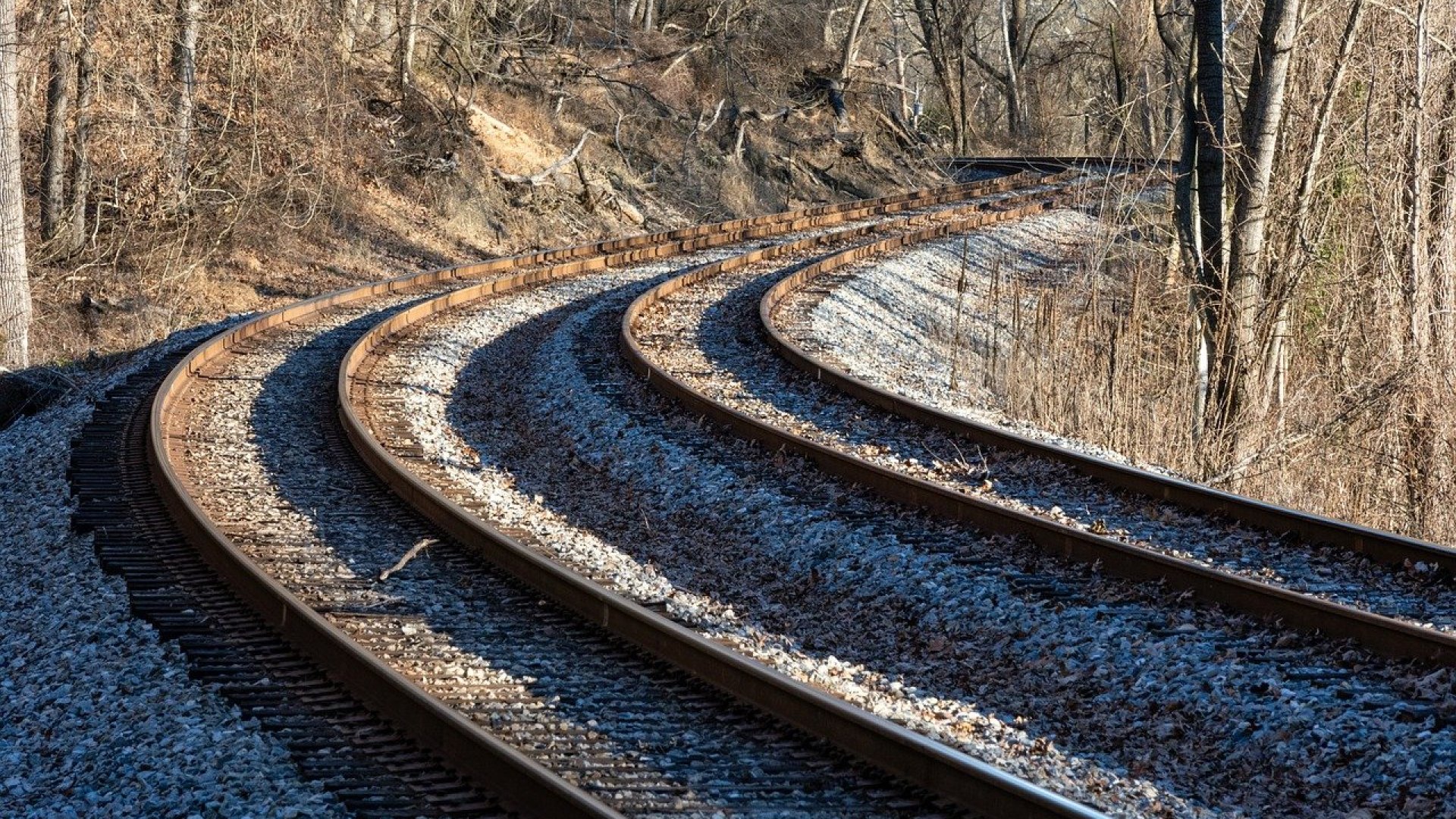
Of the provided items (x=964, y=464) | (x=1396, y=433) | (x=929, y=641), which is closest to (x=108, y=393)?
(x=964, y=464)

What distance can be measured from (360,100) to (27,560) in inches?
748

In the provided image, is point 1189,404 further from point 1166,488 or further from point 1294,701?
point 1294,701

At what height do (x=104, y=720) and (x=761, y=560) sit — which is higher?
(x=104, y=720)

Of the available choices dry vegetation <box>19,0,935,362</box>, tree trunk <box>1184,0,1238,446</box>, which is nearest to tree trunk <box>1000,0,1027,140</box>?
dry vegetation <box>19,0,935,362</box>

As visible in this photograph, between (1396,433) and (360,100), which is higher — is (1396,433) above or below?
below

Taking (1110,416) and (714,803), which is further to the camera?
(1110,416)

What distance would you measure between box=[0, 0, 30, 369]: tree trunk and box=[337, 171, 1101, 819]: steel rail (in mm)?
7776

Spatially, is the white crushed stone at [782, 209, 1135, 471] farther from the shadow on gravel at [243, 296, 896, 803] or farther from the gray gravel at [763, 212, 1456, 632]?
the shadow on gravel at [243, 296, 896, 803]

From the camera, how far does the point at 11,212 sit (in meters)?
16.4

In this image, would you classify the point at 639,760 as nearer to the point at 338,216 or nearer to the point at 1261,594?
the point at 1261,594

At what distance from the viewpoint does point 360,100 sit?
85.7 ft

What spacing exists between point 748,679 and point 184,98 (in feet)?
57.7

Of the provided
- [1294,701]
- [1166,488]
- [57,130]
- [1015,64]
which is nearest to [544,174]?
[57,130]

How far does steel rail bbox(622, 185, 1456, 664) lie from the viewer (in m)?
6.29
